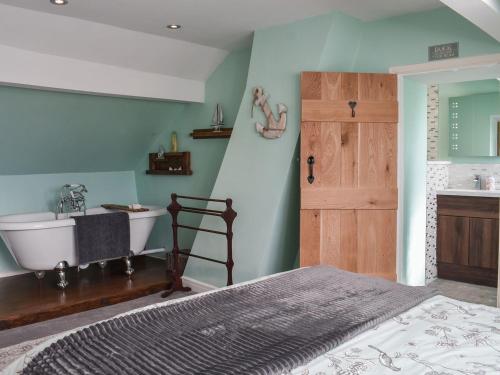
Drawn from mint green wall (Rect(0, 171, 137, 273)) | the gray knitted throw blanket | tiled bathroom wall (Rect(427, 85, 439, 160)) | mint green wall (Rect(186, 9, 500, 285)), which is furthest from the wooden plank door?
mint green wall (Rect(0, 171, 137, 273))

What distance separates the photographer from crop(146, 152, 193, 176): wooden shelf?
5012 millimetres

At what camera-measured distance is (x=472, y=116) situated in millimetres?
4871

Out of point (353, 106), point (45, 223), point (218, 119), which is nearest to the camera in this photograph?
point (353, 106)

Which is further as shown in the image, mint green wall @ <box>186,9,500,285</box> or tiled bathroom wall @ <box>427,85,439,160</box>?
tiled bathroom wall @ <box>427,85,439,160</box>

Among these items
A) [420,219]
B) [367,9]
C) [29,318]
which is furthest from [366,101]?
[29,318]

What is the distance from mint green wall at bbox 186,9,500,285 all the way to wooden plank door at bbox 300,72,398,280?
192mm

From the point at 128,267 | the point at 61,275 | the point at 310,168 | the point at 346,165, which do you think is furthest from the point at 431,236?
the point at 61,275

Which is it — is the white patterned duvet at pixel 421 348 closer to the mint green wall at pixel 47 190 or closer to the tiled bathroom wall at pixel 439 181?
the tiled bathroom wall at pixel 439 181

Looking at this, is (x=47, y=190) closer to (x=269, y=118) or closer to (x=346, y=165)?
(x=269, y=118)

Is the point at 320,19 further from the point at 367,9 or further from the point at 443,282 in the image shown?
the point at 443,282

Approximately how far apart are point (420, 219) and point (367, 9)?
184 cm

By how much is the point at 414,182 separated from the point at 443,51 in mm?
1137

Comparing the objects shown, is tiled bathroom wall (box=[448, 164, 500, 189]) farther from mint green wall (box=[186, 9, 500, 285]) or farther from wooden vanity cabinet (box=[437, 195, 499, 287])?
mint green wall (box=[186, 9, 500, 285])

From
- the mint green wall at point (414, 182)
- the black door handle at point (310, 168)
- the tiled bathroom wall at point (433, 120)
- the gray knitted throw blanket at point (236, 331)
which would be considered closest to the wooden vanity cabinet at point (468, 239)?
the mint green wall at point (414, 182)
